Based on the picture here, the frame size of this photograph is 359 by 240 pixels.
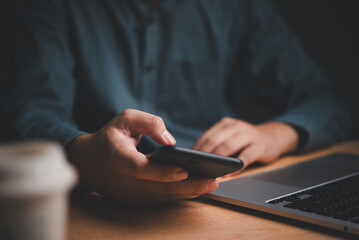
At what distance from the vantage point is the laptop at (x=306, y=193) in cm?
45

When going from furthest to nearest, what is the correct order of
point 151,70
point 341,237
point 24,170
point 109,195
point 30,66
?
1. point 151,70
2. point 30,66
3. point 109,195
4. point 341,237
5. point 24,170

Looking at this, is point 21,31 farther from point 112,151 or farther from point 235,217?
point 235,217

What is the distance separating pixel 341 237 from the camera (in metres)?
0.42

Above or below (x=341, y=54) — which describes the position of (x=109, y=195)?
below

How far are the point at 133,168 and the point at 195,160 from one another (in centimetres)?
9

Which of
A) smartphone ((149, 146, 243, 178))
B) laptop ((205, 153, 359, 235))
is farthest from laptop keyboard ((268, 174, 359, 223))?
smartphone ((149, 146, 243, 178))

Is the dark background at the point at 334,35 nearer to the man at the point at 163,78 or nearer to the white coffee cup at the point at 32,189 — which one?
the man at the point at 163,78

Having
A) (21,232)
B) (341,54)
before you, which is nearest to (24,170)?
(21,232)

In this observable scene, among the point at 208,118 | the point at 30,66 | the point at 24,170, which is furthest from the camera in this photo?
the point at 208,118

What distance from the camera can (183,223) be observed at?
468 millimetres

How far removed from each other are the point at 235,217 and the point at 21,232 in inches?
12.8

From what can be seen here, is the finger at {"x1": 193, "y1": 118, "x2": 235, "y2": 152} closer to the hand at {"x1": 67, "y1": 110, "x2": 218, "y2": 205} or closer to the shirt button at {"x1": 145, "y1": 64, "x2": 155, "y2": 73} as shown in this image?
the hand at {"x1": 67, "y1": 110, "x2": 218, "y2": 205}

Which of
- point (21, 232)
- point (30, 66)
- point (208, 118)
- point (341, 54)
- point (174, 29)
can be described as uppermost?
point (341, 54)

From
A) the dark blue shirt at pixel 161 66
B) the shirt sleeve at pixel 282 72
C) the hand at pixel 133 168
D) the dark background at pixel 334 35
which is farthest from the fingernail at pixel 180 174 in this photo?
the dark background at pixel 334 35
